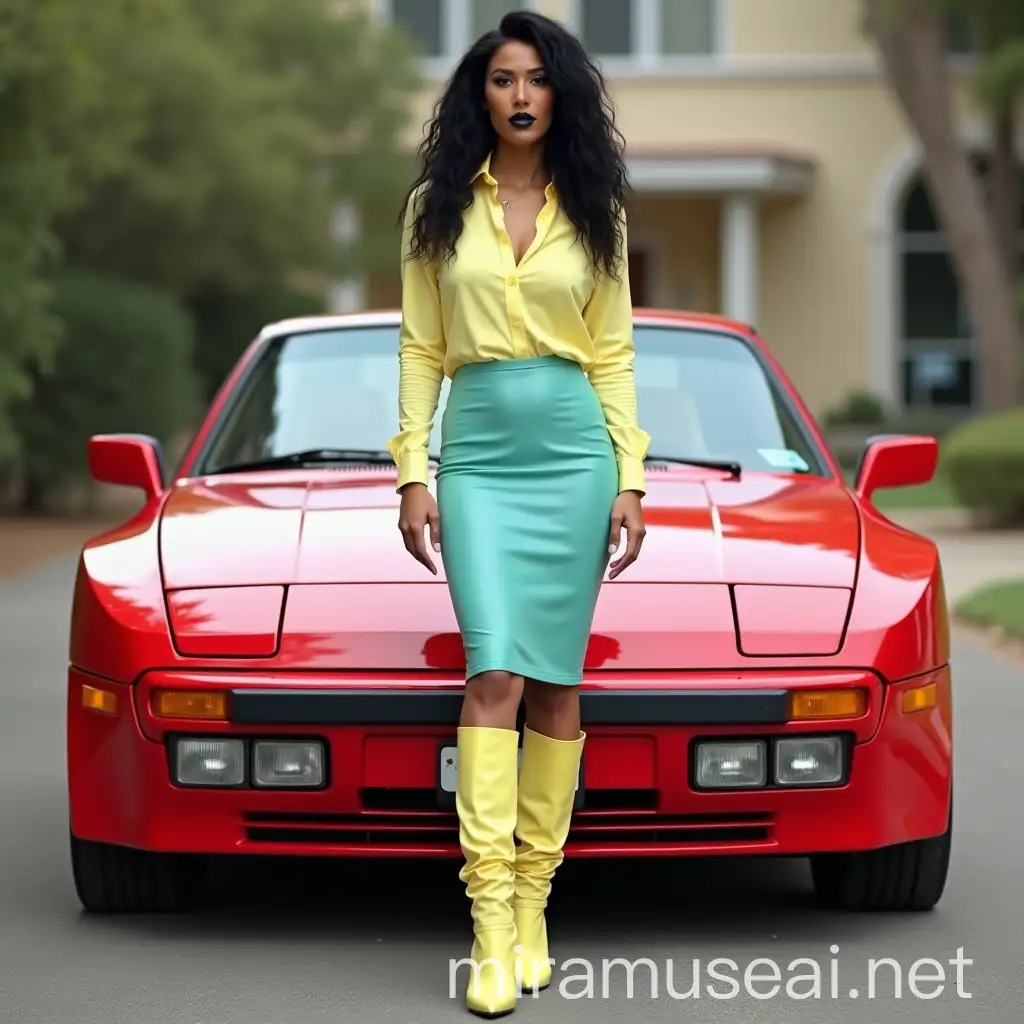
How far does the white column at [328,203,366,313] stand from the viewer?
26.7m

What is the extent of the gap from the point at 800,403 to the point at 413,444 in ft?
5.96

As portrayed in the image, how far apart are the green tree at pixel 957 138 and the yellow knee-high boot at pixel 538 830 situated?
21387mm

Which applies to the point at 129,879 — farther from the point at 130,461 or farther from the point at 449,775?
the point at 130,461

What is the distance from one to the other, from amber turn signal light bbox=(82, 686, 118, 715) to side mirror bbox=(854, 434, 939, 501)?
80.1 inches

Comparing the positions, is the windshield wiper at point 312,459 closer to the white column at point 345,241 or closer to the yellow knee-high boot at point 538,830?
the yellow knee-high boot at point 538,830

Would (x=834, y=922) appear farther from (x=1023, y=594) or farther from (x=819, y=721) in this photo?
(x=1023, y=594)

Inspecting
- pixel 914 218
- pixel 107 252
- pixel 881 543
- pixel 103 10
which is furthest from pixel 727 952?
pixel 914 218

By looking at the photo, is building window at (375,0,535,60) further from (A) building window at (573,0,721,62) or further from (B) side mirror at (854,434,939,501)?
(B) side mirror at (854,434,939,501)

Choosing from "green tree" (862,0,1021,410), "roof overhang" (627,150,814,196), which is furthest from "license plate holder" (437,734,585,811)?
"roof overhang" (627,150,814,196)

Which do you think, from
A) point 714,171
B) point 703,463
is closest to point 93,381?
point 703,463

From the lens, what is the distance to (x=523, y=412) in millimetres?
4496

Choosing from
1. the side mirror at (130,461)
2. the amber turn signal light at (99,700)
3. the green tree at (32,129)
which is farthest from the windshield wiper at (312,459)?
the green tree at (32,129)

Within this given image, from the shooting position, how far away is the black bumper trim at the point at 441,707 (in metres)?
4.59

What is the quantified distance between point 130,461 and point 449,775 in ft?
5.48
